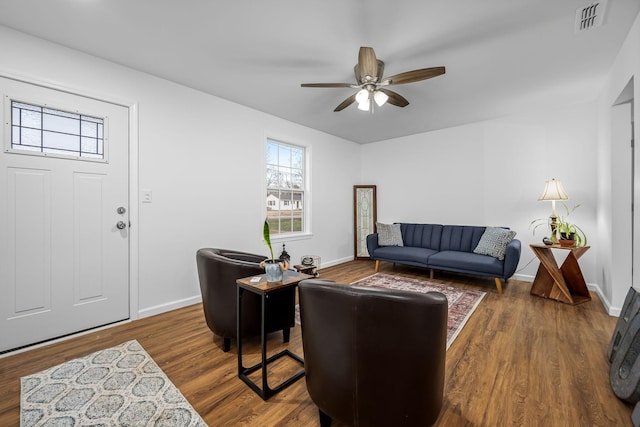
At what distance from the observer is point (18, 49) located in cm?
210

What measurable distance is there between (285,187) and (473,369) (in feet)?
11.0

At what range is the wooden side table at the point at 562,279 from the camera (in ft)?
10.1

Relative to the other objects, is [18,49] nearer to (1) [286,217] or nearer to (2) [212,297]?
(2) [212,297]

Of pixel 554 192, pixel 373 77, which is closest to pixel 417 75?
pixel 373 77

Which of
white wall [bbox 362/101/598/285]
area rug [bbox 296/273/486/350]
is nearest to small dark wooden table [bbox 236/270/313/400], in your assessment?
area rug [bbox 296/273/486/350]

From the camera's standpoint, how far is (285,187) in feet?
14.3

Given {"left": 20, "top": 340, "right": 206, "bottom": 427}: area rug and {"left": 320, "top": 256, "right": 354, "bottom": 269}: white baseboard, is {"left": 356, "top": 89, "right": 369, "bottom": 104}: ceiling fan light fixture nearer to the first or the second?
{"left": 20, "top": 340, "right": 206, "bottom": 427}: area rug

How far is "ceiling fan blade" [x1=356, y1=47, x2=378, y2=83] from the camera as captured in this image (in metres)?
2.00

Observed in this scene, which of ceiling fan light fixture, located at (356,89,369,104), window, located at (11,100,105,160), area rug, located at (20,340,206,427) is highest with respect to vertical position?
ceiling fan light fixture, located at (356,89,369,104)

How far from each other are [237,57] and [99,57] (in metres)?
1.30

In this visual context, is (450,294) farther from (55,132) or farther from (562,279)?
(55,132)

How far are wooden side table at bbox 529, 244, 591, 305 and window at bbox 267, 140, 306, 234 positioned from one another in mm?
3366

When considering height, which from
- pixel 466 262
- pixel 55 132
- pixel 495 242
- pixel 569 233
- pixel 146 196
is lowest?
pixel 466 262

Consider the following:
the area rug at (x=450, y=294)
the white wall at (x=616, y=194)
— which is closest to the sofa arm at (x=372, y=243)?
the area rug at (x=450, y=294)
